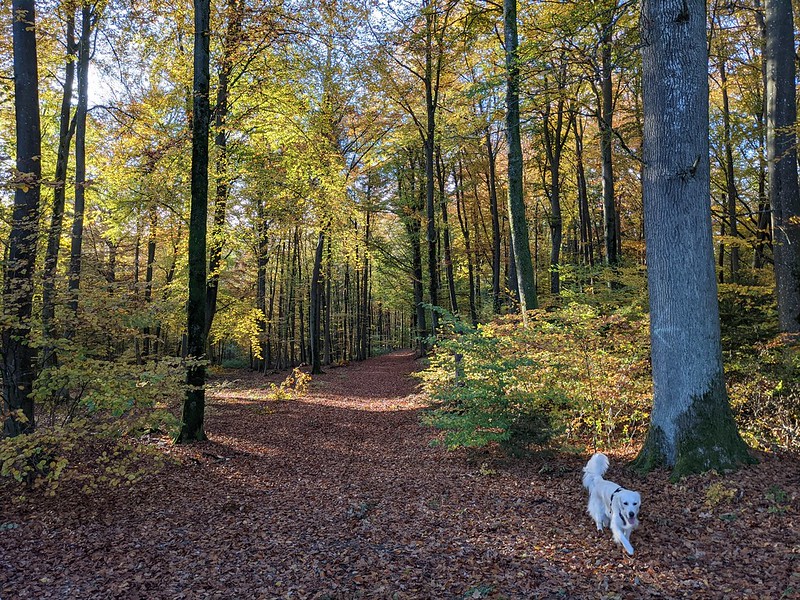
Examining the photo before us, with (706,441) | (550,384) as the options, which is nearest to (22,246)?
(550,384)

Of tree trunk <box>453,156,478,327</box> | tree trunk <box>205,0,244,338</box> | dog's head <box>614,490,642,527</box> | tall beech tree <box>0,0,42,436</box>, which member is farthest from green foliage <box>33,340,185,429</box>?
tree trunk <box>453,156,478,327</box>

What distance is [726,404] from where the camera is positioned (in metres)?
4.71

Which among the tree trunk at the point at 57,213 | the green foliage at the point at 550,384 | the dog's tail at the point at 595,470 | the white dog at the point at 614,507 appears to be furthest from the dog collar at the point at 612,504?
the tree trunk at the point at 57,213

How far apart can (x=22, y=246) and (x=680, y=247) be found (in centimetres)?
773

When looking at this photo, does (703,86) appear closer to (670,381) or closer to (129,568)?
(670,381)

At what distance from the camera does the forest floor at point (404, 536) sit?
3336 mm

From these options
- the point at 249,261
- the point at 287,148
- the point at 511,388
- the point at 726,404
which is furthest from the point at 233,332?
the point at 726,404

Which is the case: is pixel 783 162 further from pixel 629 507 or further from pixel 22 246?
pixel 22 246

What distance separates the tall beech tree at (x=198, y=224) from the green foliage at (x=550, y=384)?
4.00 metres

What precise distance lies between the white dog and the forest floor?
138mm

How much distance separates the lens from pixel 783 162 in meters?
8.11

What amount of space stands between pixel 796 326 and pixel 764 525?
19.0ft

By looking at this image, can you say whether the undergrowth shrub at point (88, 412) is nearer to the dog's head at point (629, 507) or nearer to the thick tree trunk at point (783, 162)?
the dog's head at point (629, 507)

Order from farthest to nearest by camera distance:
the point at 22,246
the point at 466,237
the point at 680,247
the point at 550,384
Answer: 1. the point at 466,237
2. the point at 550,384
3. the point at 22,246
4. the point at 680,247
